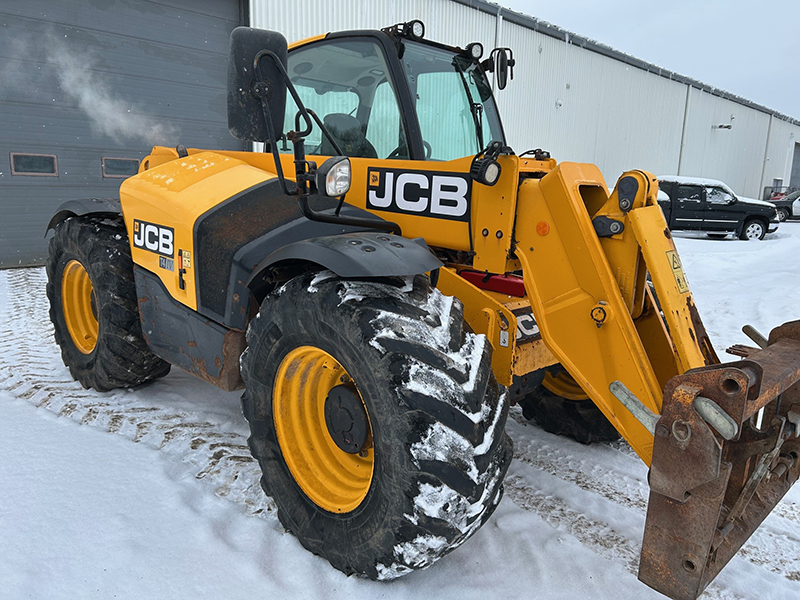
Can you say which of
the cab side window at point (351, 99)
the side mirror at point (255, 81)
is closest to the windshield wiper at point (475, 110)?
the cab side window at point (351, 99)

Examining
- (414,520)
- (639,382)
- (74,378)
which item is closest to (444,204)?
(639,382)

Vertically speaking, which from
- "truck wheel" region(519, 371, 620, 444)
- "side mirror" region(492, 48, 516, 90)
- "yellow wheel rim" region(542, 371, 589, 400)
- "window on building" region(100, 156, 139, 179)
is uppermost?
"side mirror" region(492, 48, 516, 90)

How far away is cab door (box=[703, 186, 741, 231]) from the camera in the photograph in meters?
17.1

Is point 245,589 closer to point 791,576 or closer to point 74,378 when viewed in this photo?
point 791,576

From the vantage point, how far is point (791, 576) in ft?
7.85

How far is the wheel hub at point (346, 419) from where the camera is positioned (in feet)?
7.21

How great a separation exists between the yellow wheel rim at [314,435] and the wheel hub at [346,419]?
4.3 inches

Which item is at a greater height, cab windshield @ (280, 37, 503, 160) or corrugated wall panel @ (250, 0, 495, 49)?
corrugated wall panel @ (250, 0, 495, 49)

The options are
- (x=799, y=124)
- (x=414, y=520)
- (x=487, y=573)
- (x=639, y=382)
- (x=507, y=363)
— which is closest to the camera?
(x=414, y=520)

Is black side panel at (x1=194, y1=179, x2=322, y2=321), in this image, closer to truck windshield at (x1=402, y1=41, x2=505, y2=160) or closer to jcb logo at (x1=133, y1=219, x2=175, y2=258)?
jcb logo at (x1=133, y1=219, x2=175, y2=258)

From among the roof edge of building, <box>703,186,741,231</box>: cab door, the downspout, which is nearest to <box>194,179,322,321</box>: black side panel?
the roof edge of building

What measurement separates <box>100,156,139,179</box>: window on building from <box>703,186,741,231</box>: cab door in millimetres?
15491

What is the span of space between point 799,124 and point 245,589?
52.4m

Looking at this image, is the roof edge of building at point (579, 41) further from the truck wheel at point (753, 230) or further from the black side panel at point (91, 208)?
the black side panel at point (91, 208)
